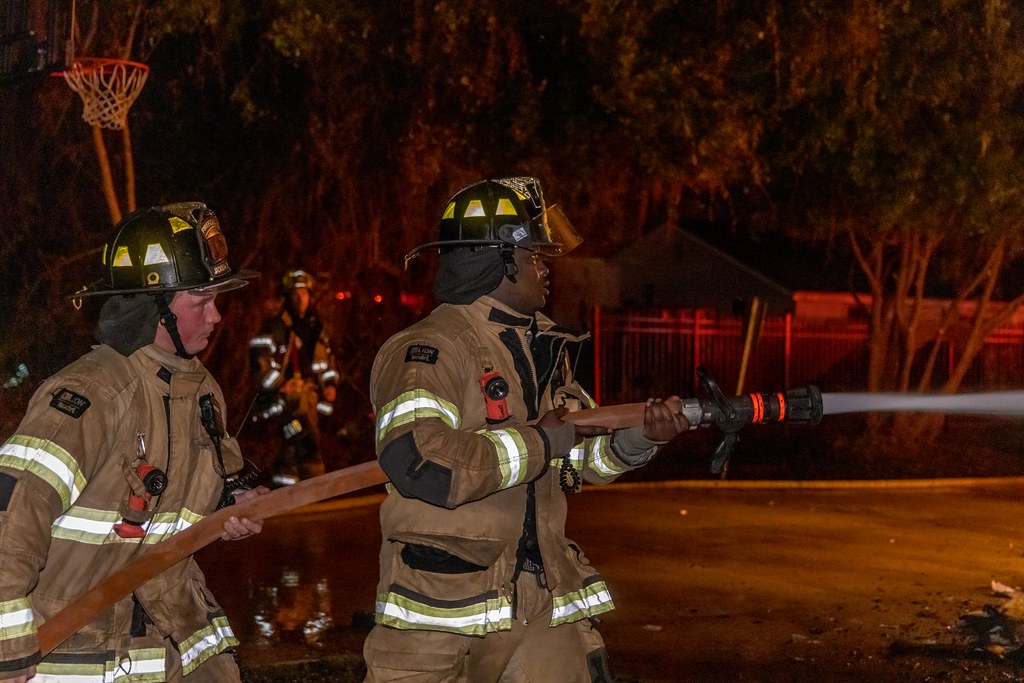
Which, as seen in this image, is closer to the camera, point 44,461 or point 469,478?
point 44,461

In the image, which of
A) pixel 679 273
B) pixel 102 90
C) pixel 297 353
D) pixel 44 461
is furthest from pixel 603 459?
pixel 679 273

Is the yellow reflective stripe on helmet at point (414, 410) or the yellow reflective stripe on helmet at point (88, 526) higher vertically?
the yellow reflective stripe on helmet at point (414, 410)

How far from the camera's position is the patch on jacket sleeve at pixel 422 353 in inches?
142

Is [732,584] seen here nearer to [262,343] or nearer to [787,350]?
[262,343]

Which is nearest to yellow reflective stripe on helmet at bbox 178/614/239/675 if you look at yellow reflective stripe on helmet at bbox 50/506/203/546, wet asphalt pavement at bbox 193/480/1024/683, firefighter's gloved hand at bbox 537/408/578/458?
yellow reflective stripe on helmet at bbox 50/506/203/546

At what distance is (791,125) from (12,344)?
9.27 m

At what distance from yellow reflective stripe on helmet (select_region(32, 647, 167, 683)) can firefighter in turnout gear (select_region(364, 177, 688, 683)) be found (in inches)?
23.0

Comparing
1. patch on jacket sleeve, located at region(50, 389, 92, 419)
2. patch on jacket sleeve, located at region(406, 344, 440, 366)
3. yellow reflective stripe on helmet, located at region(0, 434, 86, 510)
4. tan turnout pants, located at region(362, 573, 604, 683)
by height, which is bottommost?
tan turnout pants, located at region(362, 573, 604, 683)

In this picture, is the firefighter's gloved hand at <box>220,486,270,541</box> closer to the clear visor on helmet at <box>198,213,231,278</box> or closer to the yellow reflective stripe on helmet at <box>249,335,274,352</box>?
the clear visor on helmet at <box>198,213,231,278</box>

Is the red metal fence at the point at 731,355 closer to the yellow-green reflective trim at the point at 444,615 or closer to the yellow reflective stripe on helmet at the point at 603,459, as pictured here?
the yellow reflective stripe on helmet at the point at 603,459

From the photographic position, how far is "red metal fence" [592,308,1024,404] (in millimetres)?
21234

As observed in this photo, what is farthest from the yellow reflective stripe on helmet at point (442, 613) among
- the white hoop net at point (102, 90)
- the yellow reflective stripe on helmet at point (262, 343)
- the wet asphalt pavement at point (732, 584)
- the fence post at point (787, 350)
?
the fence post at point (787, 350)

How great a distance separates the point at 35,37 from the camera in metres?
9.80

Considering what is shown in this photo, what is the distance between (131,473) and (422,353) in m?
0.84
